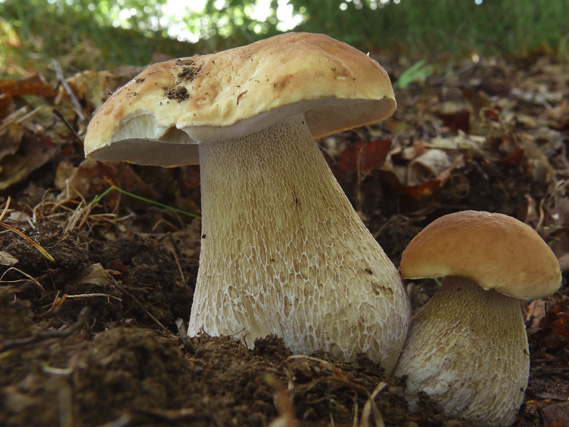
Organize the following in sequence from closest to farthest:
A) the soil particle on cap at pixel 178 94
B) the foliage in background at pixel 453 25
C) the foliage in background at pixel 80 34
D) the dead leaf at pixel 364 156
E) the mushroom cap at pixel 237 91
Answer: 1. the mushroom cap at pixel 237 91
2. the soil particle on cap at pixel 178 94
3. the dead leaf at pixel 364 156
4. the foliage in background at pixel 80 34
5. the foliage in background at pixel 453 25

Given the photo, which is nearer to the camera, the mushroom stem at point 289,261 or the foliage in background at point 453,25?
the mushroom stem at point 289,261

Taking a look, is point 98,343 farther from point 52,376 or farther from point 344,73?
point 344,73

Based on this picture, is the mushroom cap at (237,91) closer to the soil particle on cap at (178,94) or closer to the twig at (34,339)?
the soil particle on cap at (178,94)

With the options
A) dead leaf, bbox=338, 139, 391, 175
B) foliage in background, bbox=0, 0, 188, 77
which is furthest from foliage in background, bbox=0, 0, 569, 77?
dead leaf, bbox=338, 139, 391, 175

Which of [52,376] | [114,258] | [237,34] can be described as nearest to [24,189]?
[114,258]

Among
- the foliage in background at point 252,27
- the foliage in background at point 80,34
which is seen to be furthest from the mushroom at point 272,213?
the foliage in background at point 80,34

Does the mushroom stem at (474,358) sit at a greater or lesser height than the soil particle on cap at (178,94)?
lesser

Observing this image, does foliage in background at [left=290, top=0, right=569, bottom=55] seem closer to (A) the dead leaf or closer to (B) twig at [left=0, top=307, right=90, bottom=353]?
(A) the dead leaf
